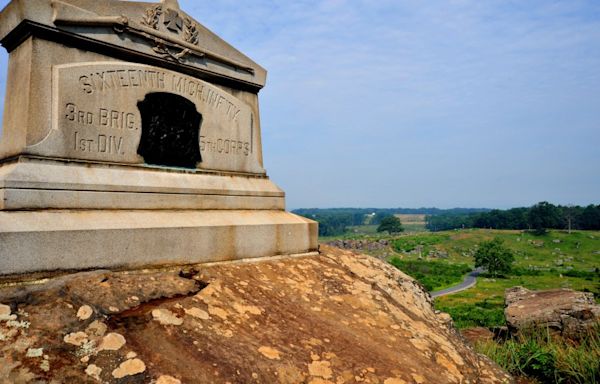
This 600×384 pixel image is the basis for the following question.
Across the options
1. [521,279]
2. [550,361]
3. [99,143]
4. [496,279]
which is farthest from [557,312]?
[496,279]

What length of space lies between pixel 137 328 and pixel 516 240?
113 meters

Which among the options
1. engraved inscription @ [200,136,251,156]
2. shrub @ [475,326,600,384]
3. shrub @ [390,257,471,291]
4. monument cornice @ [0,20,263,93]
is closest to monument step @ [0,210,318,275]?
engraved inscription @ [200,136,251,156]

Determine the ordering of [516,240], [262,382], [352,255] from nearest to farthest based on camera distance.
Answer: [262,382]
[352,255]
[516,240]

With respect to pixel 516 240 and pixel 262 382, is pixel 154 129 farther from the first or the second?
pixel 516 240

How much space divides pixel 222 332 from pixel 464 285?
226ft

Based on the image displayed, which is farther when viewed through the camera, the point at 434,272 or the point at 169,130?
the point at 434,272

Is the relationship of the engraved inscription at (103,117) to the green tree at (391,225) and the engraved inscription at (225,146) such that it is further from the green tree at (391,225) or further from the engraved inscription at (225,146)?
the green tree at (391,225)

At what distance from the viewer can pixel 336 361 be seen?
12.0 ft

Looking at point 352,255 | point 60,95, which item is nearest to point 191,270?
point 60,95

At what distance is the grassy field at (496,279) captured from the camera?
4491 centimetres

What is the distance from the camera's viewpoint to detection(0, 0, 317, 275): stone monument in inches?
156

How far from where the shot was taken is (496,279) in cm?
6975

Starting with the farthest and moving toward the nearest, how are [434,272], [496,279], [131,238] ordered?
[434,272], [496,279], [131,238]

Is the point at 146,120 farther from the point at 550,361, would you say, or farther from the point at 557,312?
the point at 557,312
